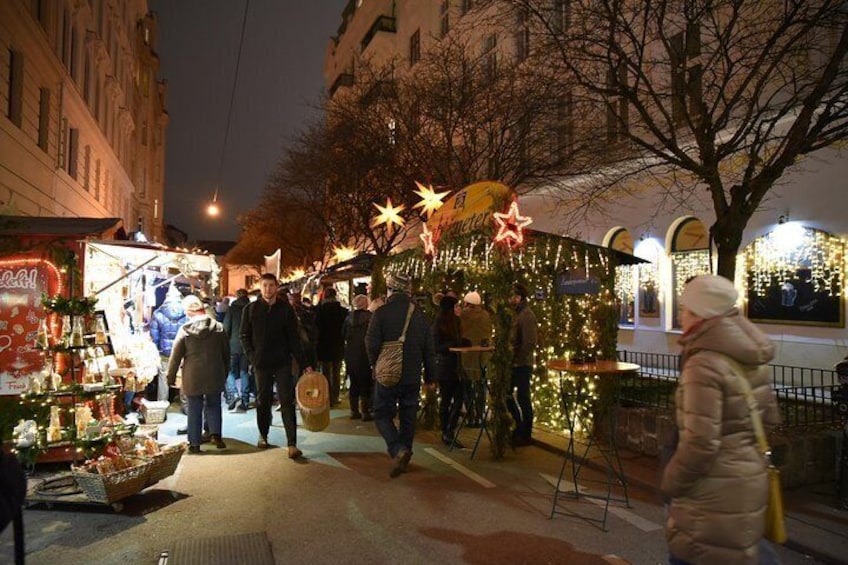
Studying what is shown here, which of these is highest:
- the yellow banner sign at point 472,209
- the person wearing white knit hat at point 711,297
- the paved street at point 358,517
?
the yellow banner sign at point 472,209

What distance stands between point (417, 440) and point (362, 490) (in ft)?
7.54

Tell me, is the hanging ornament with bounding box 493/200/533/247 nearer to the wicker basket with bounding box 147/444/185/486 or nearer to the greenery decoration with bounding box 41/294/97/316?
the wicker basket with bounding box 147/444/185/486

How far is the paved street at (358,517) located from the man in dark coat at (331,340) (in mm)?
3631

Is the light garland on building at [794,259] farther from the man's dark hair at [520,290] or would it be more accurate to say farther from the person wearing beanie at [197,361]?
the person wearing beanie at [197,361]

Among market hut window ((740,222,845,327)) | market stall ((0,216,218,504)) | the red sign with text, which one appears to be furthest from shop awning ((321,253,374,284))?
market hut window ((740,222,845,327))

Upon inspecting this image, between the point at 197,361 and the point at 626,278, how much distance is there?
13.3 meters

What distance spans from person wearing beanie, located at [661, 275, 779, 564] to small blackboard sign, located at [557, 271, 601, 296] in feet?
17.1

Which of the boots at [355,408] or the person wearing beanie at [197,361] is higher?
the person wearing beanie at [197,361]

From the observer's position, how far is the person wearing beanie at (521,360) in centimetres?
728

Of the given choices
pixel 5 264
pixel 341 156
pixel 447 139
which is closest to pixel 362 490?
pixel 5 264

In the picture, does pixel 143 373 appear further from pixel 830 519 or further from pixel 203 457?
pixel 830 519

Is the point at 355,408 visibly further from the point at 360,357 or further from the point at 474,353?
the point at 474,353

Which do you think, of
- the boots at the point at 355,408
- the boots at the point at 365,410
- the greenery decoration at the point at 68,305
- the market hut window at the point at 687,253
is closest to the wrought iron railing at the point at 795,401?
the boots at the point at 365,410

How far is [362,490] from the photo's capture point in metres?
5.80
